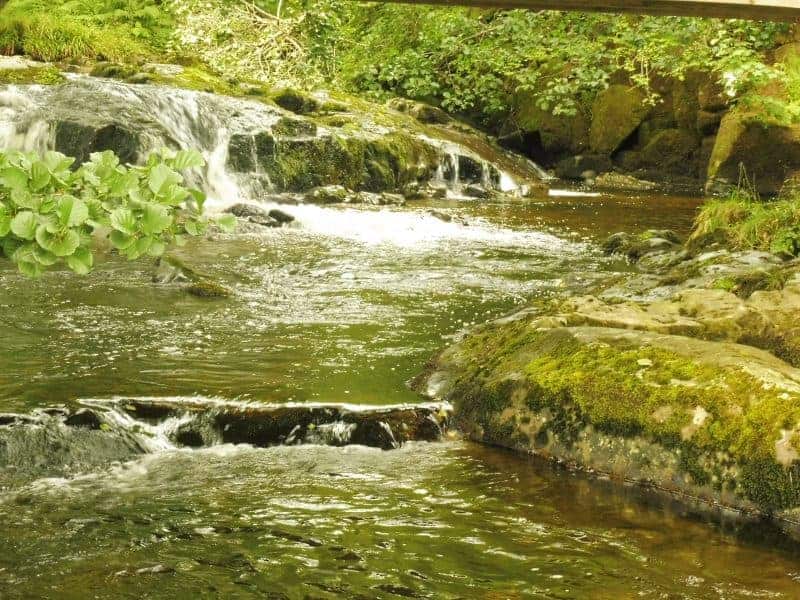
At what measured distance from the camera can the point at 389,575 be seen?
3.25 metres

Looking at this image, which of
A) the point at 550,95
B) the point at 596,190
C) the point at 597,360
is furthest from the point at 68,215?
the point at 596,190

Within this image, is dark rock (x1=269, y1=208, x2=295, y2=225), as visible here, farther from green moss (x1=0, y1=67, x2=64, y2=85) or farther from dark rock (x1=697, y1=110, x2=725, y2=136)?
dark rock (x1=697, y1=110, x2=725, y2=136)

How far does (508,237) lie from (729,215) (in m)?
2.99

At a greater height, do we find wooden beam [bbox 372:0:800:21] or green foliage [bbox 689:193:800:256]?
wooden beam [bbox 372:0:800:21]

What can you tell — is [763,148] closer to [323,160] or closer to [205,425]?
[323,160]

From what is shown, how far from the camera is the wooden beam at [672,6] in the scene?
357cm

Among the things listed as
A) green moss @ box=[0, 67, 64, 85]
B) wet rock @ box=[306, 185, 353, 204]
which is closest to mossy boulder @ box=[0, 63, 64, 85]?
green moss @ box=[0, 67, 64, 85]

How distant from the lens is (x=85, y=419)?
182 inches

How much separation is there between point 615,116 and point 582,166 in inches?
51.4

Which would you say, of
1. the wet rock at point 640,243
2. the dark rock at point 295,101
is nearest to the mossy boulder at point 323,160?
the dark rock at point 295,101

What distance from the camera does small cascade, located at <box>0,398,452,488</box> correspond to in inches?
178

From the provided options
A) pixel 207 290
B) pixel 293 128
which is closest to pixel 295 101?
pixel 293 128

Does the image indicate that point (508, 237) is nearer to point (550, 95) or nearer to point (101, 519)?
point (550, 95)

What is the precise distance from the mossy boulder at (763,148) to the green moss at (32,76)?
495 inches
